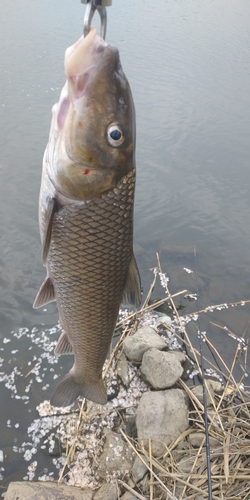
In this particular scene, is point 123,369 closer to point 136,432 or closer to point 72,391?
point 136,432

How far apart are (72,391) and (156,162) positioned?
21.4 ft

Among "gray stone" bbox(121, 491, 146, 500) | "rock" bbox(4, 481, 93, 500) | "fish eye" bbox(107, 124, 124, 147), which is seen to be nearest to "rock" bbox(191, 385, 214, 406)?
"gray stone" bbox(121, 491, 146, 500)

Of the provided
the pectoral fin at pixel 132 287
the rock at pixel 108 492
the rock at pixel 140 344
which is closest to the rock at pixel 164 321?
the rock at pixel 140 344

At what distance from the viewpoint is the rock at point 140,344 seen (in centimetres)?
415

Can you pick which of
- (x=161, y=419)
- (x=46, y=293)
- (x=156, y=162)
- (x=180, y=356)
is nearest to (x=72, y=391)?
(x=46, y=293)

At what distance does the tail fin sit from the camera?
2.56 m

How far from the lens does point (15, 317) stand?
192 inches

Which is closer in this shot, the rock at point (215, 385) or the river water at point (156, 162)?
the rock at point (215, 385)

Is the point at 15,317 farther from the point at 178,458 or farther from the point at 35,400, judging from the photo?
the point at 178,458

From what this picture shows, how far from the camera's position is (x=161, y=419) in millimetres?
3453

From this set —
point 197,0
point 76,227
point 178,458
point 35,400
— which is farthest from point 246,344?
point 197,0

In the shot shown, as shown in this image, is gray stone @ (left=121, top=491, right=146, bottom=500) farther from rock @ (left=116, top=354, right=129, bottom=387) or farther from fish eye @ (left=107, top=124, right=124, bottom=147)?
fish eye @ (left=107, top=124, right=124, bottom=147)

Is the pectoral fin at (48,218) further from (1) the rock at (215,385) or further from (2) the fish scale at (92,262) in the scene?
(1) the rock at (215,385)

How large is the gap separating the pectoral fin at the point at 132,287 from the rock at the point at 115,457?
1.92m
